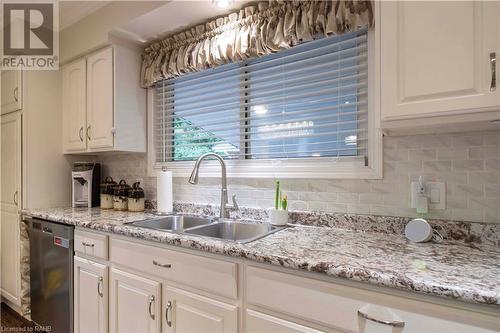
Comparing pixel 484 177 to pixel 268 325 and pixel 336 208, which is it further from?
pixel 268 325

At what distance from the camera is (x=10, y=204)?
2.52 metres

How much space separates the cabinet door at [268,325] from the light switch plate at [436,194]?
2.63 ft

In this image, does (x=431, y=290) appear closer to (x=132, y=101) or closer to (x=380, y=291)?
(x=380, y=291)

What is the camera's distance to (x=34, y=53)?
256 centimetres

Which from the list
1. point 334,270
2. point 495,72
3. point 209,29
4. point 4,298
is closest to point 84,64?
point 209,29

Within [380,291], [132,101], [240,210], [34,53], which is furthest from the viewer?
[34,53]

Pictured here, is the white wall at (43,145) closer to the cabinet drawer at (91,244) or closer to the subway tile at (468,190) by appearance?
the cabinet drawer at (91,244)

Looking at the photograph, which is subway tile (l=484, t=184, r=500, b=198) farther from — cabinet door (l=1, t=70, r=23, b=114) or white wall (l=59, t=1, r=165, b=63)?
cabinet door (l=1, t=70, r=23, b=114)

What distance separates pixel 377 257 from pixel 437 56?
734 millimetres

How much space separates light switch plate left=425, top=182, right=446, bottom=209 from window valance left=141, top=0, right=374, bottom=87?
0.83m

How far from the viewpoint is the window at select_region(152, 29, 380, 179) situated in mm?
1626

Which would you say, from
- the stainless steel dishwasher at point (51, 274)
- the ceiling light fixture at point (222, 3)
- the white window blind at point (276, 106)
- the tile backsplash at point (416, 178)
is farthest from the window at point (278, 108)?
the stainless steel dishwasher at point (51, 274)

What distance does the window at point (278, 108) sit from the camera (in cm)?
163

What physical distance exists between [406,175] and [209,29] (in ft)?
5.02
